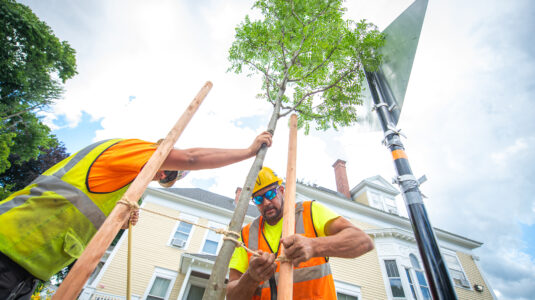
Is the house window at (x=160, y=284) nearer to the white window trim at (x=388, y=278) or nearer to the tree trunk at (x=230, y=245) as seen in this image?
the white window trim at (x=388, y=278)

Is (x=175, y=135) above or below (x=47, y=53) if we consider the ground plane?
below

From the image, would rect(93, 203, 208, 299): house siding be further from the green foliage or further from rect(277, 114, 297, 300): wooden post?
rect(277, 114, 297, 300): wooden post

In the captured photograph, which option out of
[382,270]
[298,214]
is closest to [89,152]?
[298,214]

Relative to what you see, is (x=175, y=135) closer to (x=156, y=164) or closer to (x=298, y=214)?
(x=156, y=164)

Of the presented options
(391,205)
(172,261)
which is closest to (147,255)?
(172,261)

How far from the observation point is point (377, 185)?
55.4 feet

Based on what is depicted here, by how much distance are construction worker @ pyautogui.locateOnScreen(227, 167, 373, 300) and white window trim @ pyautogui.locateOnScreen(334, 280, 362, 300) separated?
38.9ft

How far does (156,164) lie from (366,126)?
5155mm

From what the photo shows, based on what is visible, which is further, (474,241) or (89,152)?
(474,241)

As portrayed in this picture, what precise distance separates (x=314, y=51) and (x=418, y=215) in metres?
4.33

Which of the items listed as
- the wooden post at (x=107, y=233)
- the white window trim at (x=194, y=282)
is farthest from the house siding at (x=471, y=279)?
the wooden post at (x=107, y=233)

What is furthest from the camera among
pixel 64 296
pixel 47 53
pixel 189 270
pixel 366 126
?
pixel 47 53

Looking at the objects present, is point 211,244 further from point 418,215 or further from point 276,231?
point 418,215

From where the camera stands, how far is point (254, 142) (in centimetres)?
267
